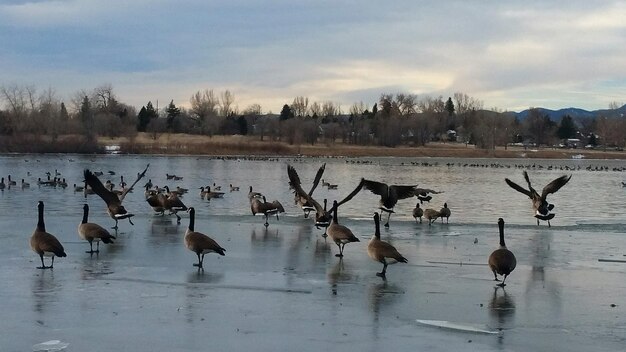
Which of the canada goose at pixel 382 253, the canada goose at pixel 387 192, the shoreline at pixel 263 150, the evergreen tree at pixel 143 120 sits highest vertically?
the evergreen tree at pixel 143 120

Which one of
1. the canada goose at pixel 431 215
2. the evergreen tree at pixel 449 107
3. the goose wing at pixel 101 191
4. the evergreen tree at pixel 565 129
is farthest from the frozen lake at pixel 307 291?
the evergreen tree at pixel 449 107

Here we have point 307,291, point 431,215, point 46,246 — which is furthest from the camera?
point 431,215

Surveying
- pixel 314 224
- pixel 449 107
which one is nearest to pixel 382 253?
pixel 314 224

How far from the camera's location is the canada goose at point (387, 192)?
20.1 m

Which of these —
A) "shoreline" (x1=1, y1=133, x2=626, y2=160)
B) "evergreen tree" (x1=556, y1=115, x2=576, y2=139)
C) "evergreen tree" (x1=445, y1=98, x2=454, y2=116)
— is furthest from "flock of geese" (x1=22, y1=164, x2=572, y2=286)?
"evergreen tree" (x1=445, y1=98, x2=454, y2=116)

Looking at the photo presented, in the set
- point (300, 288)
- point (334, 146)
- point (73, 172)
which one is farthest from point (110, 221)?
point (334, 146)

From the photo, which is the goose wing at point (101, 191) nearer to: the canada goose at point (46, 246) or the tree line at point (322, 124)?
the canada goose at point (46, 246)

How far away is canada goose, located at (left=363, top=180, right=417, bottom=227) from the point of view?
20078mm

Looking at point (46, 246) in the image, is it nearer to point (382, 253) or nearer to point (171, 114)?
point (382, 253)

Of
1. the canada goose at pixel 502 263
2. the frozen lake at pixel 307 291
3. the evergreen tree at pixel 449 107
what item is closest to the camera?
the frozen lake at pixel 307 291

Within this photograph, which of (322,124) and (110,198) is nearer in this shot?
(110,198)

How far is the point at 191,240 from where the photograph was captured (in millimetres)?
12781

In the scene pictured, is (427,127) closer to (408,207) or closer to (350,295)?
Answer: (408,207)

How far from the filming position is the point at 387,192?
20.4 metres
